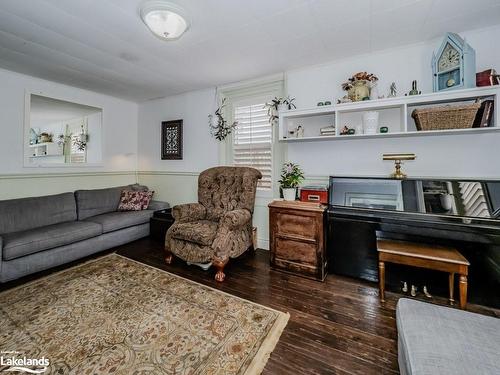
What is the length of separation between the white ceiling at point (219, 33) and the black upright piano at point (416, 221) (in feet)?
4.71

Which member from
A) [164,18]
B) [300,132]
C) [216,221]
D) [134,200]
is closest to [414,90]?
[300,132]

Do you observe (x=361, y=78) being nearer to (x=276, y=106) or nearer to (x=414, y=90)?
(x=414, y=90)

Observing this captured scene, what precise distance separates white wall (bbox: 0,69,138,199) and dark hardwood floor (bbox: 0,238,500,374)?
59.8 inches

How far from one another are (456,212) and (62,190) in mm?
5066

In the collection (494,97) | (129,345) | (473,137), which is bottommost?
(129,345)

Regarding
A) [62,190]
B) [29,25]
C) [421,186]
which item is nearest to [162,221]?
[62,190]

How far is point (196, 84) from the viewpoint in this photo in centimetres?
362

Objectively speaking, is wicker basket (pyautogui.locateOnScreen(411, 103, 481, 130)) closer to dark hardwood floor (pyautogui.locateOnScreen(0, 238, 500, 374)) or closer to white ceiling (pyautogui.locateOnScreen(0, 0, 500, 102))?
white ceiling (pyautogui.locateOnScreen(0, 0, 500, 102))

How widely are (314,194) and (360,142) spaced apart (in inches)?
32.3

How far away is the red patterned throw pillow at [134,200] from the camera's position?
3877 mm

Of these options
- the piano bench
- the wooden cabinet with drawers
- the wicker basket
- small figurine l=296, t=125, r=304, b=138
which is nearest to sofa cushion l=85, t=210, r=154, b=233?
the wooden cabinet with drawers

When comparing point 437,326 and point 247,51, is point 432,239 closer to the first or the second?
point 437,326

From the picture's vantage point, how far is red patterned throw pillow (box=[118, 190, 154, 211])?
12.7 feet

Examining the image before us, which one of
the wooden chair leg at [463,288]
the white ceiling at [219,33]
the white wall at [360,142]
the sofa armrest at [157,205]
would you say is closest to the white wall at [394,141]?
the white wall at [360,142]
